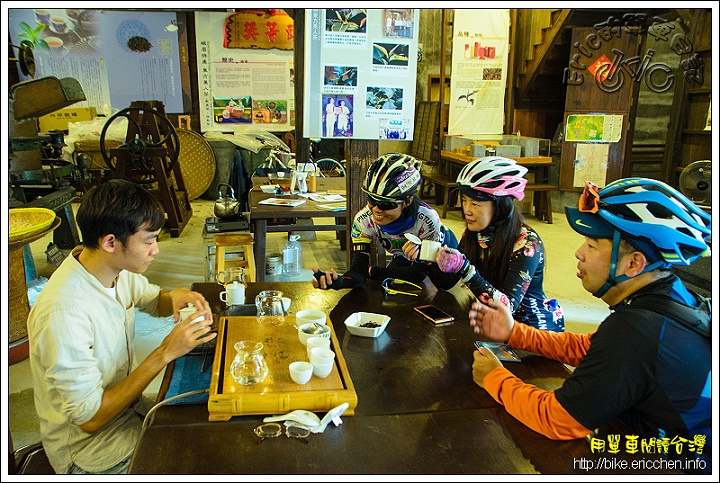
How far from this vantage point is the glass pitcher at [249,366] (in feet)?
4.66

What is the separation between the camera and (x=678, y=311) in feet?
4.13

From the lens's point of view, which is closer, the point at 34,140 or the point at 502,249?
the point at 502,249

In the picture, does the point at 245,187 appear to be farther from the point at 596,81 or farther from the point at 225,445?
the point at 225,445

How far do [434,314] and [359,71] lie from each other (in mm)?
1355

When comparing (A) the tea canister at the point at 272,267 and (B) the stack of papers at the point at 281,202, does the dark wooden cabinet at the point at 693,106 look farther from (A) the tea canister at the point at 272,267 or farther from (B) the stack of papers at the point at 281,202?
(A) the tea canister at the point at 272,267

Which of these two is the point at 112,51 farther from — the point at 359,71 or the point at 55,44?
the point at 359,71

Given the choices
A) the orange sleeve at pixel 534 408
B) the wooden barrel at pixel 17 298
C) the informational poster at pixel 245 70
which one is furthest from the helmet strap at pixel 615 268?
the informational poster at pixel 245 70

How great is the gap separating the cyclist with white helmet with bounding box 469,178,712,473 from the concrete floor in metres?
1.47

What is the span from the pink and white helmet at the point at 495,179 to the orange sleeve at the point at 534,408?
973 mm

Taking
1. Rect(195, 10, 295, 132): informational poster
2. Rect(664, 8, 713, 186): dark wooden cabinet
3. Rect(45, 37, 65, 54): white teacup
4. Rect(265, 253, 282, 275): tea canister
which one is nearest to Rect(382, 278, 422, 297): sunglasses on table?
Rect(265, 253, 282, 275): tea canister

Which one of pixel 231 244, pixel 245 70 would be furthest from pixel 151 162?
pixel 245 70

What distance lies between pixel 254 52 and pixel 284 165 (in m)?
3.97

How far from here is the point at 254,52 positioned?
930 centimetres

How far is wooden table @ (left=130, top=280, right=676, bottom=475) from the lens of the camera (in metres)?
1.17
